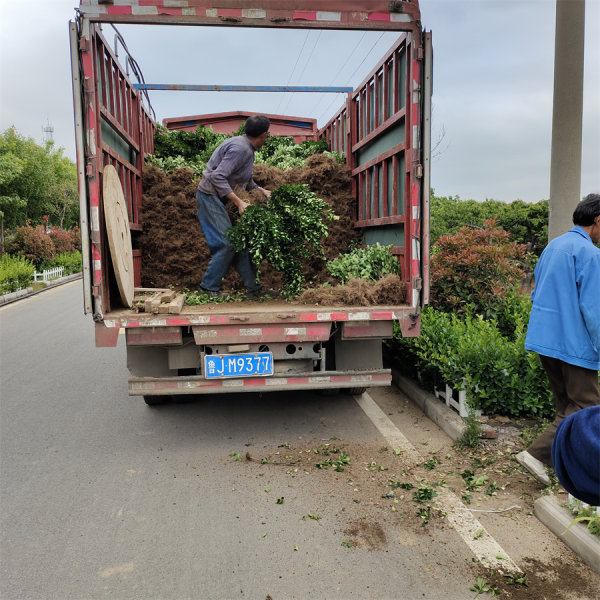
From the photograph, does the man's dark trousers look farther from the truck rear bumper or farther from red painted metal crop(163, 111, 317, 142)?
red painted metal crop(163, 111, 317, 142)

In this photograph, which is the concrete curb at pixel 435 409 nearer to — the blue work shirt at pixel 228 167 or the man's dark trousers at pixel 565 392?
the man's dark trousers at pixel 565 392

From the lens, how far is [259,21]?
4281 mm

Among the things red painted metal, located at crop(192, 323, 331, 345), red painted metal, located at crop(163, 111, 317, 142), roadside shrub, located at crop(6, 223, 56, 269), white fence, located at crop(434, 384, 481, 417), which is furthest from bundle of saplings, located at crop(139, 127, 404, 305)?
roadside shrub, located at crop(6, 223, 56, 269)

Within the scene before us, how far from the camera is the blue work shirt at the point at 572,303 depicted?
11.1 ft

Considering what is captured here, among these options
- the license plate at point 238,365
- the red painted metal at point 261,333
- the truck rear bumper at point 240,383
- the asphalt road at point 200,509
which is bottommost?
the asphalt road at point 200,509

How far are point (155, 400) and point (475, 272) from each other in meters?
4.03

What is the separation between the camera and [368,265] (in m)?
5.52

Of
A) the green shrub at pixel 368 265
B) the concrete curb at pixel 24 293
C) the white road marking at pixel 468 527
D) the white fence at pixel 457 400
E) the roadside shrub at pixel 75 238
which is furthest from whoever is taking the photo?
the roadside shrub at pixel 75 238

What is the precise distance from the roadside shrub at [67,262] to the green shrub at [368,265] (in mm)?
21936

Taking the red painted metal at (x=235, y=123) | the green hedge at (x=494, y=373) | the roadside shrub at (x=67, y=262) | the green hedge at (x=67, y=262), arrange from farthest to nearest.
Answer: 1. the roadside shrub at (x=67, y=262)
2. the green hedge at (x=67, y=262)
3. the red painted metal at (x=235, y=123)
4. the green hedge at (x=494, y=373)

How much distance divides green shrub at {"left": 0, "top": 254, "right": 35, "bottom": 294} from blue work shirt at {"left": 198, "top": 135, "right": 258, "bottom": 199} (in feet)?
42.6

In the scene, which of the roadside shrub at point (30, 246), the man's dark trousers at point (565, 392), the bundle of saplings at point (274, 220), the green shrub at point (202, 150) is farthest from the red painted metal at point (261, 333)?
the roadside shrub at point (30, 246)

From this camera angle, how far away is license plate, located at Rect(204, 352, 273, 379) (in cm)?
429

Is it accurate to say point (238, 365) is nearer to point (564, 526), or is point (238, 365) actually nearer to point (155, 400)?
point (155, 400)
